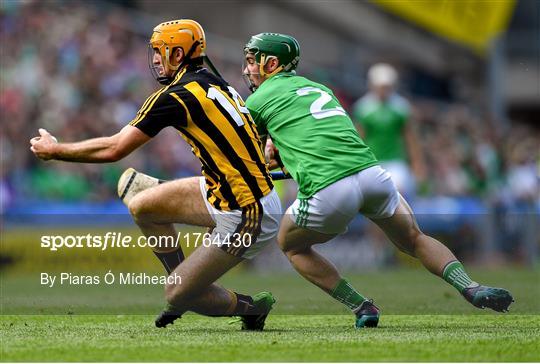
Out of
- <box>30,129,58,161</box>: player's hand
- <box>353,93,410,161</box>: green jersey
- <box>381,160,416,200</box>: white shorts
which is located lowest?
<box>381,160,416,200</box>: white shorts

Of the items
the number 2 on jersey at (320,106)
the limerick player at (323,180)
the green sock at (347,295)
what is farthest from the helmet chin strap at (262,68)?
the green sock at (347,295)

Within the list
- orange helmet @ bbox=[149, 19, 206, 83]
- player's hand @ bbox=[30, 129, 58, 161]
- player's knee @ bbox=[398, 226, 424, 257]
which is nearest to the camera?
player's hand @ bbox=[30, 129, 58, 161]

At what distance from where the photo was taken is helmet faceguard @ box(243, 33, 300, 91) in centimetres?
803

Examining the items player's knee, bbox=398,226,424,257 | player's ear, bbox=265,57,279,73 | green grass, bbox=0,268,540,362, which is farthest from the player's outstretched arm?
player's knee, bbox=398,226,424,257

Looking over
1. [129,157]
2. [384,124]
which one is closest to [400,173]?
[384,124]

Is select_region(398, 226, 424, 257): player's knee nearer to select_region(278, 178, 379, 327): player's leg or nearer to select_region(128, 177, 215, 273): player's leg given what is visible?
select_region(278, 178, 379, 327): player's leg

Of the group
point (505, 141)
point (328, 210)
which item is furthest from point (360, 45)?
point (328, 210)

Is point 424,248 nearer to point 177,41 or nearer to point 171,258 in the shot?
point 171,258

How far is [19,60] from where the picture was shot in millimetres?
17375

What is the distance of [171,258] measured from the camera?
8.09 m

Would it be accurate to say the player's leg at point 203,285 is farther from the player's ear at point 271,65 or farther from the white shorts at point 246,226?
the player's ear at point 271,65

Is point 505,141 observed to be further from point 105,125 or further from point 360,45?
point 360,45

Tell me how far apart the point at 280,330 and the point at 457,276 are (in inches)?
46.6

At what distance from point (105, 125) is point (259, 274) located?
3494 millimetres
